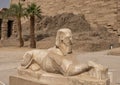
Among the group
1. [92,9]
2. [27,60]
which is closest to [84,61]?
[27,60]

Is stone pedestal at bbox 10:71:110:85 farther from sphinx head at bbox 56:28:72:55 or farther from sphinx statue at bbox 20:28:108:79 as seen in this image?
sphinx head at bbox 56:28:72:55

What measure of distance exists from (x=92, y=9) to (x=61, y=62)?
32103mm

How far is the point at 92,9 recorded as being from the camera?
122ft

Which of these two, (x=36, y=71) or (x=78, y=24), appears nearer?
(x=36, y=71)

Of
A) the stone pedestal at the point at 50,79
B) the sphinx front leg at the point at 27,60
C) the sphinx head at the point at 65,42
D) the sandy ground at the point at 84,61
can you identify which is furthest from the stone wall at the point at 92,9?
the sphinx head at the point at 65,42

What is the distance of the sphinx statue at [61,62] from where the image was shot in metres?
5.40

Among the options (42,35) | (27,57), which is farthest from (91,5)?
(27,57)

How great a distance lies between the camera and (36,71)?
6184mm

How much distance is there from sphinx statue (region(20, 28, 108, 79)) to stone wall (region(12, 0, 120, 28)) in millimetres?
28737

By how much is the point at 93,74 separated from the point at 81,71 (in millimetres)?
216

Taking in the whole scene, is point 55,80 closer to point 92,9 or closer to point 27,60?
point 27,60

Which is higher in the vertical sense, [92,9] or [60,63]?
[92,9]

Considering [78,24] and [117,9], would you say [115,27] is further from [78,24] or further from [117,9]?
[78,24]

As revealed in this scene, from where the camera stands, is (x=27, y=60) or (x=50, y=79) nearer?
(x=50, y=79)
